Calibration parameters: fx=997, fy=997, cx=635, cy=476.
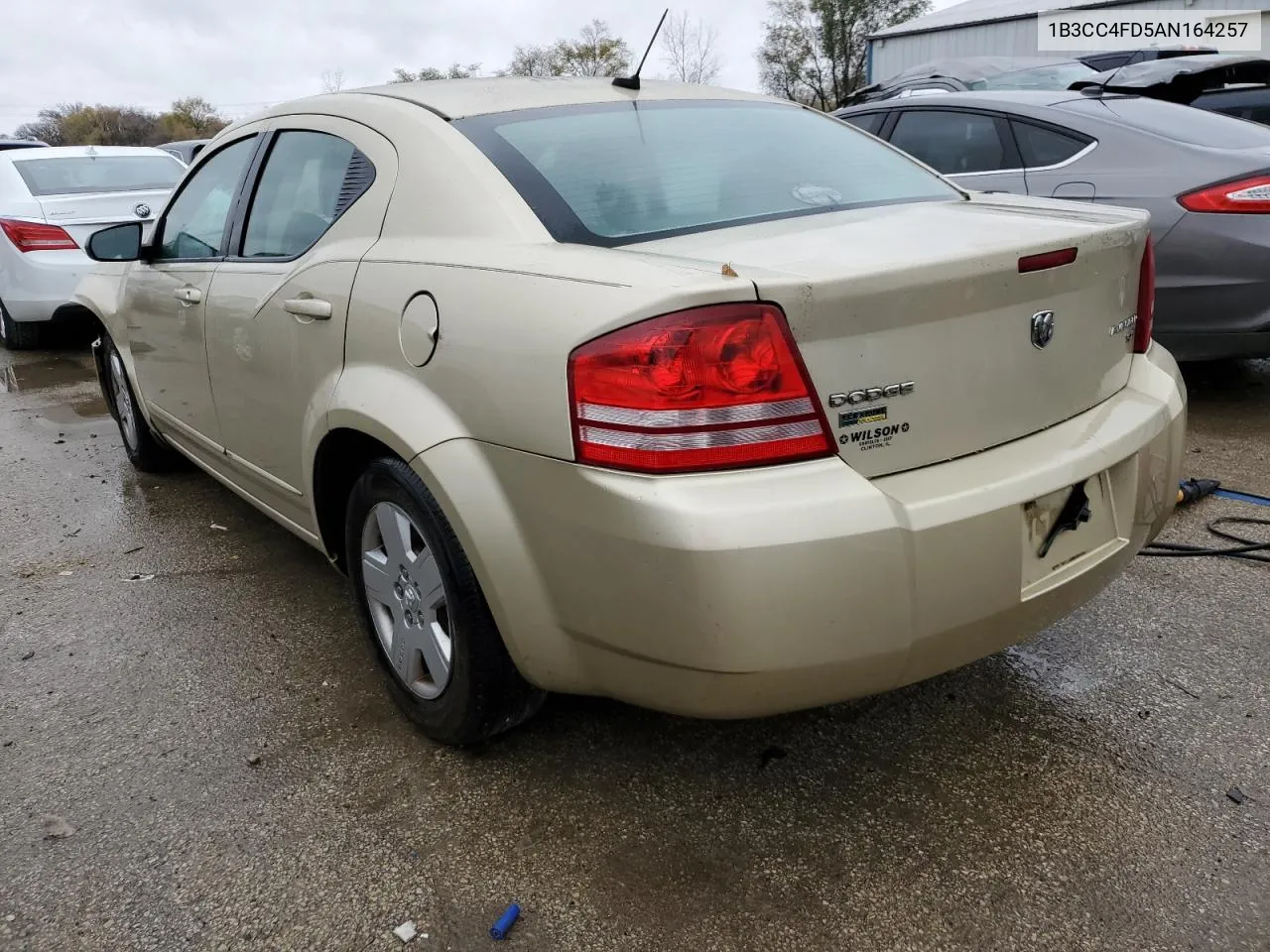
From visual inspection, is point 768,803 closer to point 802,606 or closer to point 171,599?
point 802,606

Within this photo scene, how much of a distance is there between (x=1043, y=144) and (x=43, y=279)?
22.5 ft

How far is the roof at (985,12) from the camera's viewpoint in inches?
870

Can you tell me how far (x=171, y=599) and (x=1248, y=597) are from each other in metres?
3.37

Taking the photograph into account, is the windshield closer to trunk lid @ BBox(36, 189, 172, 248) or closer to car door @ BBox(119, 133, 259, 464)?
car door @ BBox(119, 133, 259, 464)

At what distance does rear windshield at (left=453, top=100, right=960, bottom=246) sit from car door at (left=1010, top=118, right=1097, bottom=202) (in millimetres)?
2346

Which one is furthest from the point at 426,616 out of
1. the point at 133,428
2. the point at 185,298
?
the point at 133,428

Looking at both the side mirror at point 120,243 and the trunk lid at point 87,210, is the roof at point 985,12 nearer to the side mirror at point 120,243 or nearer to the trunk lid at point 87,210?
the trunk lid at point 87,210

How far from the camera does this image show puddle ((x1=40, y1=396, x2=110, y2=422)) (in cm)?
596

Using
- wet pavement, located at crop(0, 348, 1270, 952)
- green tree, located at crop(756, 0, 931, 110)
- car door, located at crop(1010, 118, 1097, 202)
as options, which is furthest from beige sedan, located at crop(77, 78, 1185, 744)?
green tree, located at crop(756, 0, 931, 110)

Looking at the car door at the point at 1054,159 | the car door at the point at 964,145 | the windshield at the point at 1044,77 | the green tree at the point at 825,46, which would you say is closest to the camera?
the car door at the point at 1054,159

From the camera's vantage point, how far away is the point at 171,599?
3.31 metres

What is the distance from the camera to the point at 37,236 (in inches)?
288

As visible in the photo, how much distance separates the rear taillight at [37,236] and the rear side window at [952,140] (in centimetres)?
590

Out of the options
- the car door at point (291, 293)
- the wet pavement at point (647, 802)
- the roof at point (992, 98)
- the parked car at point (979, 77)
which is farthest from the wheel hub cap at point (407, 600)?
the parked car at point (979, 77)
